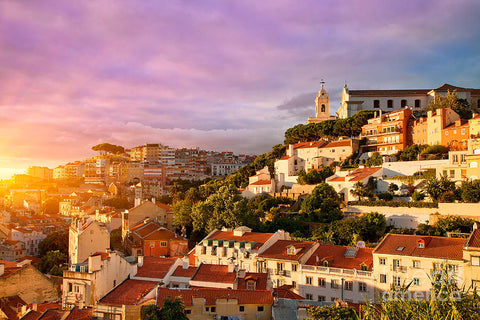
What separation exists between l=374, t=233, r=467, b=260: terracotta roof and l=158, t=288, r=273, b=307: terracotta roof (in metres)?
12.5

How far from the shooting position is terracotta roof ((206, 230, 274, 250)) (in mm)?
43763

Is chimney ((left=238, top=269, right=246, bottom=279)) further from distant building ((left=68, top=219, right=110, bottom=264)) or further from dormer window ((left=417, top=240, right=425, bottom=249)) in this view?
distant building ((left=68, top=219, right=110, bottom=264))

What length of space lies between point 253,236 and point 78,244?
20.3 m

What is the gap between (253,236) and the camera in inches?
1799

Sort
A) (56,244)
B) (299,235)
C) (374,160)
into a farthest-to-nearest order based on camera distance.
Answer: (374,160), (56,244), (299,235)

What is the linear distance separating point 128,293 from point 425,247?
24199mm

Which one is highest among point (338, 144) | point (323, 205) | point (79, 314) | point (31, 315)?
point (338, 144)

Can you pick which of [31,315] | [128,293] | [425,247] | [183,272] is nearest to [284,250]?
[183,272]

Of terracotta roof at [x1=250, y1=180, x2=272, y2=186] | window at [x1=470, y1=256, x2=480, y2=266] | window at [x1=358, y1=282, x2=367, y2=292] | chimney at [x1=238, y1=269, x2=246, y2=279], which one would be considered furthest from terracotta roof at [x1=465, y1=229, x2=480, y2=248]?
terracotta roof at [x1=250, y1=180, x2=272, y2=186]

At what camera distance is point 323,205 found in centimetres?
5709

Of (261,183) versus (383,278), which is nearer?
(383,278)

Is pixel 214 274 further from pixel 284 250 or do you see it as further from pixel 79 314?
pixel 79 314

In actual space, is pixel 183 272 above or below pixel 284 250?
below

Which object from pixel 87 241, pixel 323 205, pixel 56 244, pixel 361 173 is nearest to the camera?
pixel 87 241
